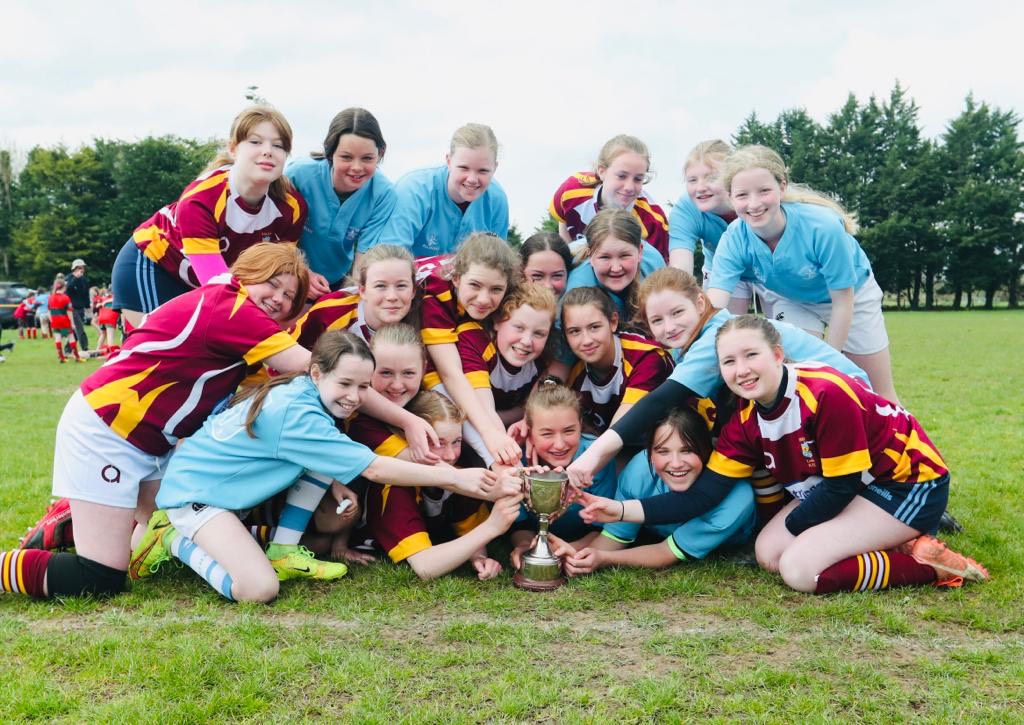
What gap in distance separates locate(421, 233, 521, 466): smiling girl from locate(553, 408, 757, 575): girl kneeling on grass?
82 centimetres

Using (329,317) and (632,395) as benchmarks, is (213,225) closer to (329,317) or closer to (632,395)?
(329,317)

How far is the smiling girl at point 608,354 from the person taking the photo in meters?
4.48

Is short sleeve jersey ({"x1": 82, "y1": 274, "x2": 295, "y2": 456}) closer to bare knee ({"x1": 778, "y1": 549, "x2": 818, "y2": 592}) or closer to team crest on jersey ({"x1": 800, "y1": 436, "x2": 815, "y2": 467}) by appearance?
team crest on jersey ({"x1": 800, "y1": 436, "x2": 815, "y2": 467})

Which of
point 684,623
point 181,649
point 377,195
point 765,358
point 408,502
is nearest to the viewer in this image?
point 181,649

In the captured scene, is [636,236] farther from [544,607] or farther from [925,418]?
[925,418]

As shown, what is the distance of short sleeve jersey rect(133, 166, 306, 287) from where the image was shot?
4.67 meters

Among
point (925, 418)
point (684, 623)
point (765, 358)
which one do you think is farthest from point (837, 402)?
point (925, 418)

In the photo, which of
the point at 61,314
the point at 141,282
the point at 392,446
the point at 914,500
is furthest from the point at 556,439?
the point at 61,314

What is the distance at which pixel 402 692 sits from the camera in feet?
9.30

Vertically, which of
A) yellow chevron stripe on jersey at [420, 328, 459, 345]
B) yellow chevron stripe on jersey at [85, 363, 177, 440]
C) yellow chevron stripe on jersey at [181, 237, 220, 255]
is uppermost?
yellow chevron stripe on jersey at [181, 237, 220, 255]

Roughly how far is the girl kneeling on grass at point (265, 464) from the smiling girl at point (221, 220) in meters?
1.24

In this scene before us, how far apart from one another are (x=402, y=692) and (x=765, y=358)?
2.14m

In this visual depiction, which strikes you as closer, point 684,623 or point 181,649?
point 181,649

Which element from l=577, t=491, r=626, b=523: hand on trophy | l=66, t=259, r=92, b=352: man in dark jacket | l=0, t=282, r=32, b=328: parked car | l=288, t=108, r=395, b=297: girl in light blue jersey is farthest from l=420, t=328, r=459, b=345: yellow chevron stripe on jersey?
l=0, t=282, r=32, b=328: parked car
